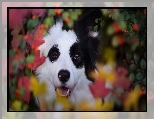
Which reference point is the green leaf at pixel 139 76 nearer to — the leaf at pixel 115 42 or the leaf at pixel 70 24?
the leaf at pixel 115 42

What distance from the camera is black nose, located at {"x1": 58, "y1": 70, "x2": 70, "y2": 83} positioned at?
6.47 ft

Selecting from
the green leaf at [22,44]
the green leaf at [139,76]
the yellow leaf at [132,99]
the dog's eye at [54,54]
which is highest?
the green leaf at [22,44]

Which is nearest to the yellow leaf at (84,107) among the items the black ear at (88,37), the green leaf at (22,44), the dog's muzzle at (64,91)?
the dog's muzzle at (64,91)

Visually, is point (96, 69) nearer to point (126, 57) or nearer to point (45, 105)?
point (126, 57)

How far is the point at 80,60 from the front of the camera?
6.66 ft

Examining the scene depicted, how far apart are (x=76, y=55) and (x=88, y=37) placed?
165 millimetres

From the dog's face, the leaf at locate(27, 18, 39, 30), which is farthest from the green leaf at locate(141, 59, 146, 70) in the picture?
the leaf at locate(27, 18, 39, 30)

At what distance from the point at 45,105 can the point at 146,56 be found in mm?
820

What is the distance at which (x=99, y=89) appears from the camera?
2.05 m

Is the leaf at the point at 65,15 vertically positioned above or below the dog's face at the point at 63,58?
above

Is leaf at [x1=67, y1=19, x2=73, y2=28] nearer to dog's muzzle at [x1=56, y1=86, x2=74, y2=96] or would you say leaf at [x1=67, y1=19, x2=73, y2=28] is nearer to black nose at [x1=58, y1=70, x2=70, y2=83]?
black nose at [x1=58, y1=70, x2=70, y2=83]

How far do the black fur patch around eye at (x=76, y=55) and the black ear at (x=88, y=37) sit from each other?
0.03 metres

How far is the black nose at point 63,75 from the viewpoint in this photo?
1973 mm

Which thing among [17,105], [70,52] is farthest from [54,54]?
[17,105]
